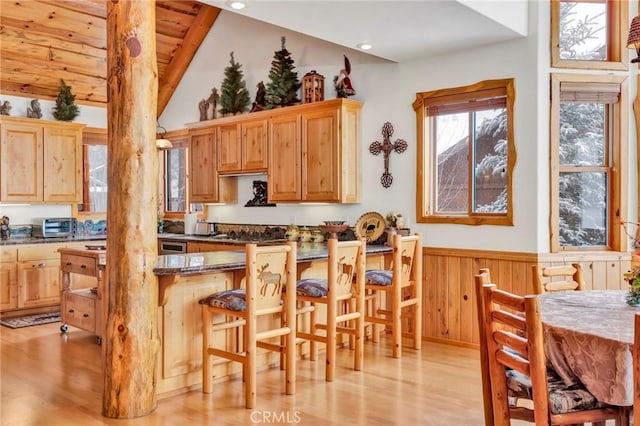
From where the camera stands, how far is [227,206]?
279 inches

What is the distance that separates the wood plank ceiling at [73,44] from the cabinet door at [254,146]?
5.87 feet

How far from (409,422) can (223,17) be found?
5682 mm

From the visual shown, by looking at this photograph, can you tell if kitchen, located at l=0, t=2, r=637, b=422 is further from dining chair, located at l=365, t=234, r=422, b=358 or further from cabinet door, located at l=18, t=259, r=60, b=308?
cabinet door, located at l=18, t=259, r=60, b=308

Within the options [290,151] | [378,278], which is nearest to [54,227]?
[290,151]

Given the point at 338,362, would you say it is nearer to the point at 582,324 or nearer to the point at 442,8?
the point at 582,324

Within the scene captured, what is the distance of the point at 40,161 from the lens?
6707mm

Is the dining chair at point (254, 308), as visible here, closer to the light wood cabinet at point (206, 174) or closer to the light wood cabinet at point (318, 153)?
the light wood cabinet at point (318, 153)

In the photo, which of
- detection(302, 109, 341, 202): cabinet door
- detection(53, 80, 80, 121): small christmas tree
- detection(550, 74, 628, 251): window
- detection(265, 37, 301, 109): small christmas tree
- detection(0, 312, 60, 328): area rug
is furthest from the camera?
detection(53, 80, 80, 121): small christmas tree

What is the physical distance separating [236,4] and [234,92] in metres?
3.04

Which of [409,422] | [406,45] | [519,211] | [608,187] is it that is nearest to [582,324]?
[409,422]

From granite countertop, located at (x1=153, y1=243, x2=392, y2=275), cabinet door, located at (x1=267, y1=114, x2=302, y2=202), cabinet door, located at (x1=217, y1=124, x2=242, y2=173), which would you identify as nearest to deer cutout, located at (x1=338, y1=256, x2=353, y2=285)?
granite countertop, located at (x1=153, y1=243, x2=392, y2=275)

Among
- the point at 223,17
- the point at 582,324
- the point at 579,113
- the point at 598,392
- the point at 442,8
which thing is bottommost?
the point at 598,392

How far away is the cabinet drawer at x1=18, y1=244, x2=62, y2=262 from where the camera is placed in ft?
20.6

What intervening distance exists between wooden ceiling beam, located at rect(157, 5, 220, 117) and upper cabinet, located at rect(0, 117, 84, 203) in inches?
50.6
